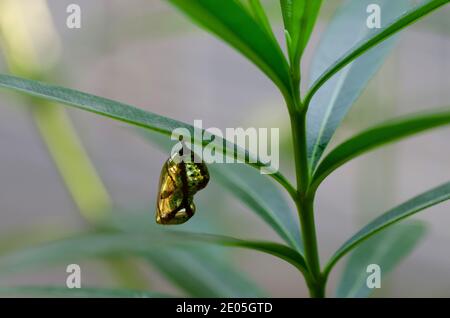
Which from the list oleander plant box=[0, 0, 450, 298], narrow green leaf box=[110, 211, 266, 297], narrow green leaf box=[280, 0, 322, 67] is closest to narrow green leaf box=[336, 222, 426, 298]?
oleander plant box=[0, 0, 450, 298]

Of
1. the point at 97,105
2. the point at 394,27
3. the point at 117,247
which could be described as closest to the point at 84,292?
the point at 117,247

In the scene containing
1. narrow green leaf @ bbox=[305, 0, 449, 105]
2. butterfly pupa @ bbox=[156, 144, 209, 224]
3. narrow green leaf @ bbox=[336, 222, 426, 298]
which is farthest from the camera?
narrow green leaf @ bbox=[336, 222, 426, 298]

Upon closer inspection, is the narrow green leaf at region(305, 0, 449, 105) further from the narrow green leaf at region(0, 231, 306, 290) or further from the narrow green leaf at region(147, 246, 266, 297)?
the narrow green leaf at region(147, 246, 266, 297)

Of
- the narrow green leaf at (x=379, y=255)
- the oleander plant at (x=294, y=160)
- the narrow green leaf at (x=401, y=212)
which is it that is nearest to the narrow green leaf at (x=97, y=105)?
the oleander plant at (x=294, y=160)
